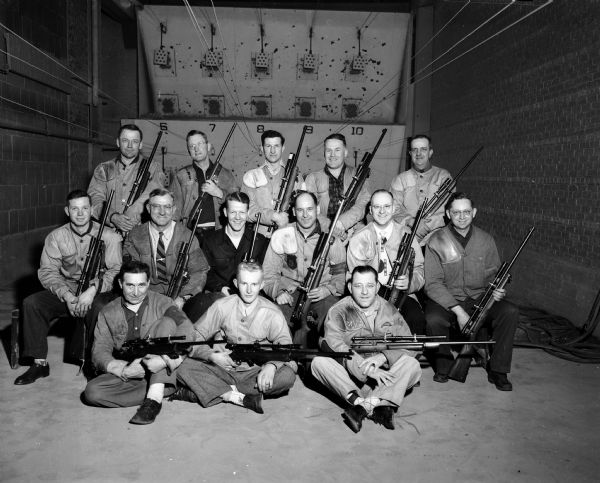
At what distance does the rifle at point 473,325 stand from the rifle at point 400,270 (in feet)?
1.77

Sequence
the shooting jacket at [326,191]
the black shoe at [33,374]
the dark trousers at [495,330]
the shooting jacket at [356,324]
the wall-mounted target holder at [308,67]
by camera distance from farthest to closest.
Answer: the wall-mounted target holder at [308,67]
the shooting jacket at [326,191]
the dark trousers at [495,330]
the black shoe at [33,374]
the shooting jacket at [356,324]

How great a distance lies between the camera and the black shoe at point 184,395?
12.6 ft

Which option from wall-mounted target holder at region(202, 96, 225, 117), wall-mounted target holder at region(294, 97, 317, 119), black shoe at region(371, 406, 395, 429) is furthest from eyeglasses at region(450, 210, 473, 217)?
wall-mounted target holder at region(202, 96, 225, 117)

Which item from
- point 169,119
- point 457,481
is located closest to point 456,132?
point 169,119

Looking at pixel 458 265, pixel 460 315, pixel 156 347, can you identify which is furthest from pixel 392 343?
pixel 156 347

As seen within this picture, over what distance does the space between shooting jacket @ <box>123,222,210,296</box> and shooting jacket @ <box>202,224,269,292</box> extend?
0.64 ft

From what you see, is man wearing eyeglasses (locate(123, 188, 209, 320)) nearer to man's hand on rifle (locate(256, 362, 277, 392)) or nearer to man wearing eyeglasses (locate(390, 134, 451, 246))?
man's hand on rifle (locate(256, 362, 277, 392))

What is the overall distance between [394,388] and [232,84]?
6323 millimetres

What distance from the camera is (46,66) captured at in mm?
8016

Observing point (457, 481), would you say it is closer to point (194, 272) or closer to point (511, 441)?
point (511, 441)

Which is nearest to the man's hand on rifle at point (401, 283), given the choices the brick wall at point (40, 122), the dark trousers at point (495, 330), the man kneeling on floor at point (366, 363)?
the dark trousers at point (495, 330)

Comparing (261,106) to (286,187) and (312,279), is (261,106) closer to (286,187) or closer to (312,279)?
(286,187)

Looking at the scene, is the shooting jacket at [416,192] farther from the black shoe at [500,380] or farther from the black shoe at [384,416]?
the black shoe at [384,416]

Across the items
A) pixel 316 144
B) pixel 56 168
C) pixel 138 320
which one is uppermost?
pixel 316 144
